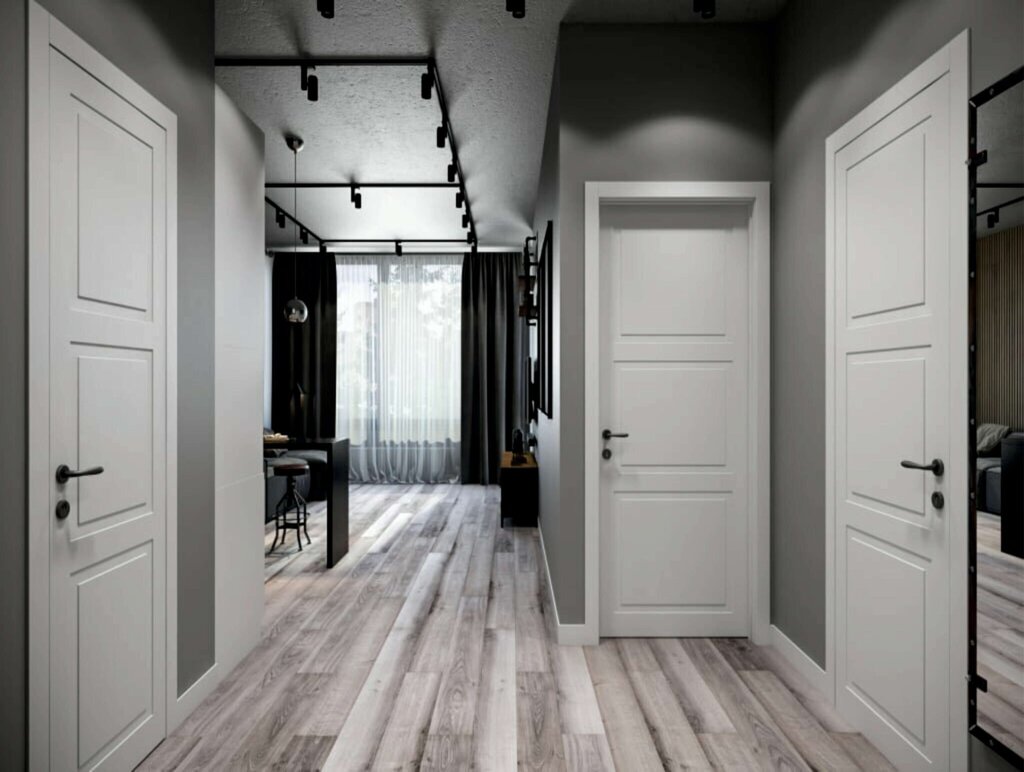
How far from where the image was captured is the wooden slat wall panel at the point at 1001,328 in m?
1.49

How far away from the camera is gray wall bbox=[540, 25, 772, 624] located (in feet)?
9.82

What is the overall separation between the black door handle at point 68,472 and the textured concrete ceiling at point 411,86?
2254 millimetres

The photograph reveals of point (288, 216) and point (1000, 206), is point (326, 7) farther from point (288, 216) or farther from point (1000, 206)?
point (288, 216)

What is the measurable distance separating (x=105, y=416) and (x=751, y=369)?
265cm

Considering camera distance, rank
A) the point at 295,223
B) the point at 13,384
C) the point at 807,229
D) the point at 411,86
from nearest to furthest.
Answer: the point at 13,384, the point at 807,229, the point at 411,86, the point at 295,223

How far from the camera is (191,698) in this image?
233cm

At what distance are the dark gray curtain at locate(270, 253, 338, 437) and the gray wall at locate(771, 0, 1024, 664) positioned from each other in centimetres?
601

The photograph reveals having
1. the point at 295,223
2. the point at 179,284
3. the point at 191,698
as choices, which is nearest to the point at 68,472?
the point at 179,284

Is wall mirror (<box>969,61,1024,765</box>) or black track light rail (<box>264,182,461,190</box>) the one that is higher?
black track light rail (<box>264,182,461,190</box>)

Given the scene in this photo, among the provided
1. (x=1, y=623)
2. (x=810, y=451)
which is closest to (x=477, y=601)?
(x=810, y=451)

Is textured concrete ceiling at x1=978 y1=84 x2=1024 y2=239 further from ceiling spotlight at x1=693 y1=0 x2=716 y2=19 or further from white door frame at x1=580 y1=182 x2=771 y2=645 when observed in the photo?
white door frame at x1=580 y1=182 x2=771 y2=645

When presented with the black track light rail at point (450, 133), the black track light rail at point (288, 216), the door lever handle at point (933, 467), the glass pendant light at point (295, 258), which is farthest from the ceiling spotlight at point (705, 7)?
the black track light rail at point (288, 216)

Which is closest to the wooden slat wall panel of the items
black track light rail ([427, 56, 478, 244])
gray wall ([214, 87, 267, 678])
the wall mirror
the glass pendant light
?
the wall mirror

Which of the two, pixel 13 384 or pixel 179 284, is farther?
pixel 179 284
